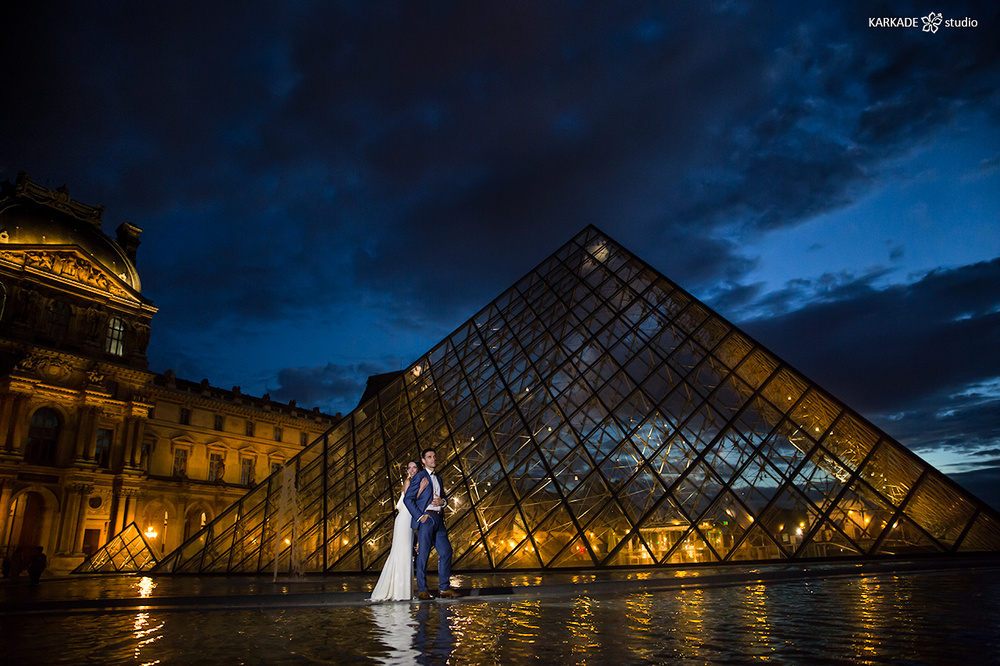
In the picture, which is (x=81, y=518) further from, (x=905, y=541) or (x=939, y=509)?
(x=939, y=509)

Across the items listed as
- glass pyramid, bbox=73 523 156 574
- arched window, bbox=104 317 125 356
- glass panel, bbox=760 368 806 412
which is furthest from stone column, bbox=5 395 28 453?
glass panel, bbox=760 368 806 412

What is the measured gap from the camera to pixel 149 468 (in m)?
36.0

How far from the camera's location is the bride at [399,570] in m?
5.68

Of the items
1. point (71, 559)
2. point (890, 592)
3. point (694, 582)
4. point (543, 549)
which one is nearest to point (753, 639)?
point (890, 592)

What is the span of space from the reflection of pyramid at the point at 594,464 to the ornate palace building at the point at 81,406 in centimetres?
1823

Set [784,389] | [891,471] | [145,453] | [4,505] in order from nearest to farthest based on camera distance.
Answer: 1. [891,471]
2. [784,389]
3. [4,505]
4. [145,453]

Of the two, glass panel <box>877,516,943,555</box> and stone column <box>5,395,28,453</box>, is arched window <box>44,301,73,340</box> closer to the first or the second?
stone column <box>5,395,28,453</box>

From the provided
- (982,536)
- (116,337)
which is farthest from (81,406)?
(982,536)

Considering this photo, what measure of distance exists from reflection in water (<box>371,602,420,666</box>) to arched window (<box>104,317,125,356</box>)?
3496cm

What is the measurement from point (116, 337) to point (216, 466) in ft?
35.8

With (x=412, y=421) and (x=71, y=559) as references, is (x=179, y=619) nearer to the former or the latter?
(x=412, y=421)

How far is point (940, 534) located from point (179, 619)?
436 inches

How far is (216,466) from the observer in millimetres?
39594

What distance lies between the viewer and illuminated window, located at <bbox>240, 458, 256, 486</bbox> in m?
40.8
